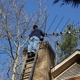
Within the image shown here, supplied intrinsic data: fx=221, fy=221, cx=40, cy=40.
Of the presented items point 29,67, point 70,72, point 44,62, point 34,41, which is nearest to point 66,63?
point 70,72

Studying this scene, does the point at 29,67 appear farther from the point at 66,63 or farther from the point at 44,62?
the point at 66,63

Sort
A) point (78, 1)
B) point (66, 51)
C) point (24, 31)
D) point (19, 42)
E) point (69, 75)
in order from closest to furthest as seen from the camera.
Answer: point (78, 1) → point (69, 75) → point (19, 42) → point (24, 31) → point (66, 51)

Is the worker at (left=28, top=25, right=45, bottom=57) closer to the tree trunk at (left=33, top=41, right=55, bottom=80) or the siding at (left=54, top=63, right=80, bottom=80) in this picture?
the tree trunk at (left=33, top=41, right=55, bottom=80)

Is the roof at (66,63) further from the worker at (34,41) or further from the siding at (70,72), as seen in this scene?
the worker at (34,41)

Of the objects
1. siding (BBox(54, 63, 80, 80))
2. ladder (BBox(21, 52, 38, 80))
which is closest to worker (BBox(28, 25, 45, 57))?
ladder (BBox(21, 52, 38, 80))

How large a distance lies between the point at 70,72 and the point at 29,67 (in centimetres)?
257

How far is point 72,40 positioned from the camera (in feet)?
65.9

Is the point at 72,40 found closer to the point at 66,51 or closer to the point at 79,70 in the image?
the point at 66,51

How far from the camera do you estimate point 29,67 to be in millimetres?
8672

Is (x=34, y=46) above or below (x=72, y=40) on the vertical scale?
above

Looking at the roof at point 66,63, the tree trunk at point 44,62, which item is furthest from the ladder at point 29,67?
the roof at point 66,63

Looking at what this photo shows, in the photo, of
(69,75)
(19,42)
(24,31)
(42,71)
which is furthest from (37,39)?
(24,31)

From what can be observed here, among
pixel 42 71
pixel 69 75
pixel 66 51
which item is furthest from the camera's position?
pixel 66 51

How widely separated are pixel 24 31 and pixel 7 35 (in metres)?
1.21
